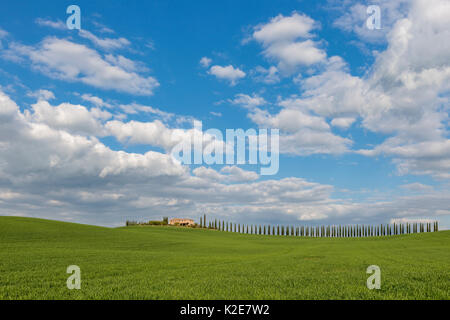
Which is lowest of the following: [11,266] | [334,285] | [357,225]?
[357,225]

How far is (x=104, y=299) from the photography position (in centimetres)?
966

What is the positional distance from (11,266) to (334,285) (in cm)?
1830

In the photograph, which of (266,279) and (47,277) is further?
(47,277)
